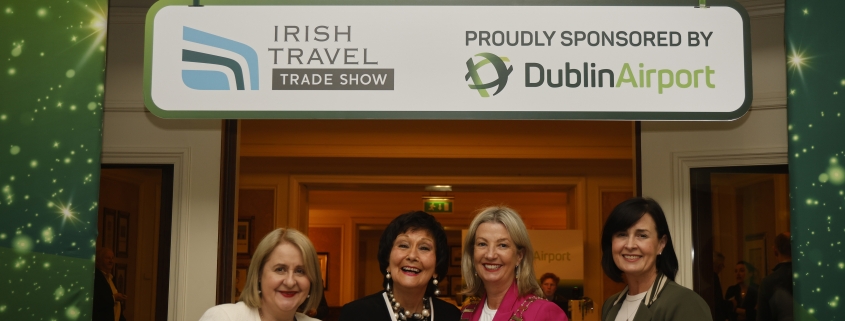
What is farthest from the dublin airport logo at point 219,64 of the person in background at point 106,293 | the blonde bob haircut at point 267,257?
the person in background at point 106,293

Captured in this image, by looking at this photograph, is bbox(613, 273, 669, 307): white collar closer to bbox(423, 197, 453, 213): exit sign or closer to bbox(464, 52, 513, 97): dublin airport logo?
bbox(464, 52, 513, 97): dublin airport logo

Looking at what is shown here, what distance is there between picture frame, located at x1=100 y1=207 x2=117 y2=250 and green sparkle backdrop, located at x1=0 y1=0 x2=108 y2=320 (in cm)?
154

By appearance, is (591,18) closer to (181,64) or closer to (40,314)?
(181,64)

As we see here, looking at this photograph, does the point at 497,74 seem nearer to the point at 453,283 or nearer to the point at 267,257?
the point at 267,257

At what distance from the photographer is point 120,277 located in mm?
4566

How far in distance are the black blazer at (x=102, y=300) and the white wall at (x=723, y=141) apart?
290 centimetres

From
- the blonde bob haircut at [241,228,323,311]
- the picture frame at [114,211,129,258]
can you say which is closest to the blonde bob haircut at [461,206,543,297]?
the blonde bob haircut at [241,228,323,311]

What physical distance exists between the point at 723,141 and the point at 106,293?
3357 mm

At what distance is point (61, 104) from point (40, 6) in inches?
14.7

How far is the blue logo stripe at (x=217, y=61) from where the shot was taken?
2752 mm

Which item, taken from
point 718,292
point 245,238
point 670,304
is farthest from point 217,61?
point 245,238

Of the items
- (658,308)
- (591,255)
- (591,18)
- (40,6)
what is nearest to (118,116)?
(40,6)

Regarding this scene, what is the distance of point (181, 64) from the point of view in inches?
108

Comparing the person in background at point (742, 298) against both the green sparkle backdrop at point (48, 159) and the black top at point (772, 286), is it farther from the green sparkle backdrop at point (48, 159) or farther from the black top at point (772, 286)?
the green sparkle backdrop at point (48, 159)
